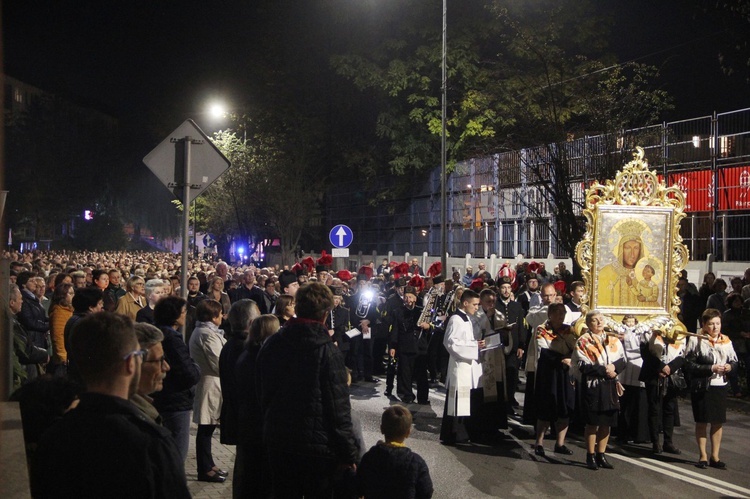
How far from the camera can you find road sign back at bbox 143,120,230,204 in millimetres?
8766

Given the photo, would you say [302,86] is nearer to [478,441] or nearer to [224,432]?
[478,441]

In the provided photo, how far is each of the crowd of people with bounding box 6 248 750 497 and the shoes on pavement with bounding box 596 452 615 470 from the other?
1.9 inches

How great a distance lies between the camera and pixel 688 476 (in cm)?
916

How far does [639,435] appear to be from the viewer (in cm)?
1077

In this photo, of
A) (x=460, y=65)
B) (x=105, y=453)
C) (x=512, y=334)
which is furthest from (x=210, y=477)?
Answer: (x=460, y=65)

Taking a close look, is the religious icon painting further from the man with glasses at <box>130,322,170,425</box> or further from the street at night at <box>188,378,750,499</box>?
the man with glasses at <box>130,322,170,425</box>

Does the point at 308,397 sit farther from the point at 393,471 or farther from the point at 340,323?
the point at 340,323

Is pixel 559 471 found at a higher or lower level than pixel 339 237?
lower

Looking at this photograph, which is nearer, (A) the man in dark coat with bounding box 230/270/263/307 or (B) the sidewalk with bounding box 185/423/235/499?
(B) the sidewalk with bounding box 185/423/235/499

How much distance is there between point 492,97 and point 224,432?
17.9 m

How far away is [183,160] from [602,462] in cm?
578

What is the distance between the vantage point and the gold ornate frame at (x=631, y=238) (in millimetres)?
12562

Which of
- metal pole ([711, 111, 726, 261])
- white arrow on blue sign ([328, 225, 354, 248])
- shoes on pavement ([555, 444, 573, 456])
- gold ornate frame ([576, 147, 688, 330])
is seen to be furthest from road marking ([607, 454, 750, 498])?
white arrow on blue sign ([328, 225, 354, 248])

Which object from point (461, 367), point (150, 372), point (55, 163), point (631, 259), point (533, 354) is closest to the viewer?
point (150, 372)
